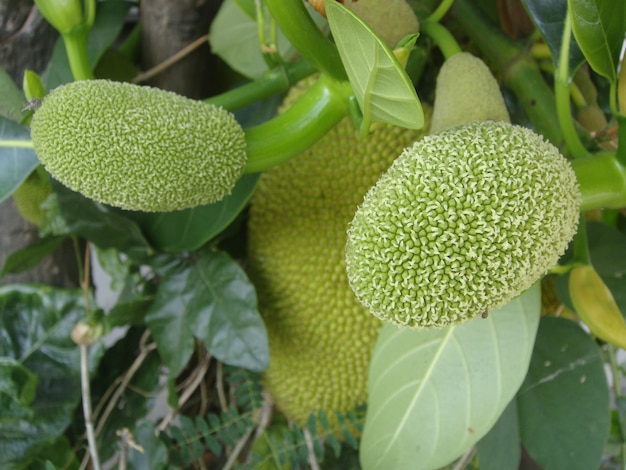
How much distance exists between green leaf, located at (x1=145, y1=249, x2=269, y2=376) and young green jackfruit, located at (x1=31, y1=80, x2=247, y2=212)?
25 centimetres

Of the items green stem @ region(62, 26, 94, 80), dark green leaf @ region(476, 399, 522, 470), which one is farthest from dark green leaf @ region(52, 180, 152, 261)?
dark green leaf @ region(476, 399, 522, 470)

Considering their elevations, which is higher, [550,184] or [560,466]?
[550,184]

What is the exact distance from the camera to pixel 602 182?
0.44 meters

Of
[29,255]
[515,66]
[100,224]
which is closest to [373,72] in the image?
[515,66]

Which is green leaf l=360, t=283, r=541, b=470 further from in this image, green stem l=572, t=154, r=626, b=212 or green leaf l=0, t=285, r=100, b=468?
green leaf l=0, t=285, r=100, b=468

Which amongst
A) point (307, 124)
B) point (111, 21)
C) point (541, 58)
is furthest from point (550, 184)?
point (111, 21)

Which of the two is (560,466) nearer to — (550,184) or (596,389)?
(596,389)

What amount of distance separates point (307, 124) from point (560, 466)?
1.33 feet

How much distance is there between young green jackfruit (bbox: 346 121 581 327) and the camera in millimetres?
328

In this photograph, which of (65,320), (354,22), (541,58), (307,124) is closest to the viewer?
(354,22)

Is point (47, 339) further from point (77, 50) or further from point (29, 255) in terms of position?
point (77, 50)

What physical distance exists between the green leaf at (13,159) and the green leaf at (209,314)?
202mm

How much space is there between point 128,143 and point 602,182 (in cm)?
34

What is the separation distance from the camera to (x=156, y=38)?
794 millimetres
